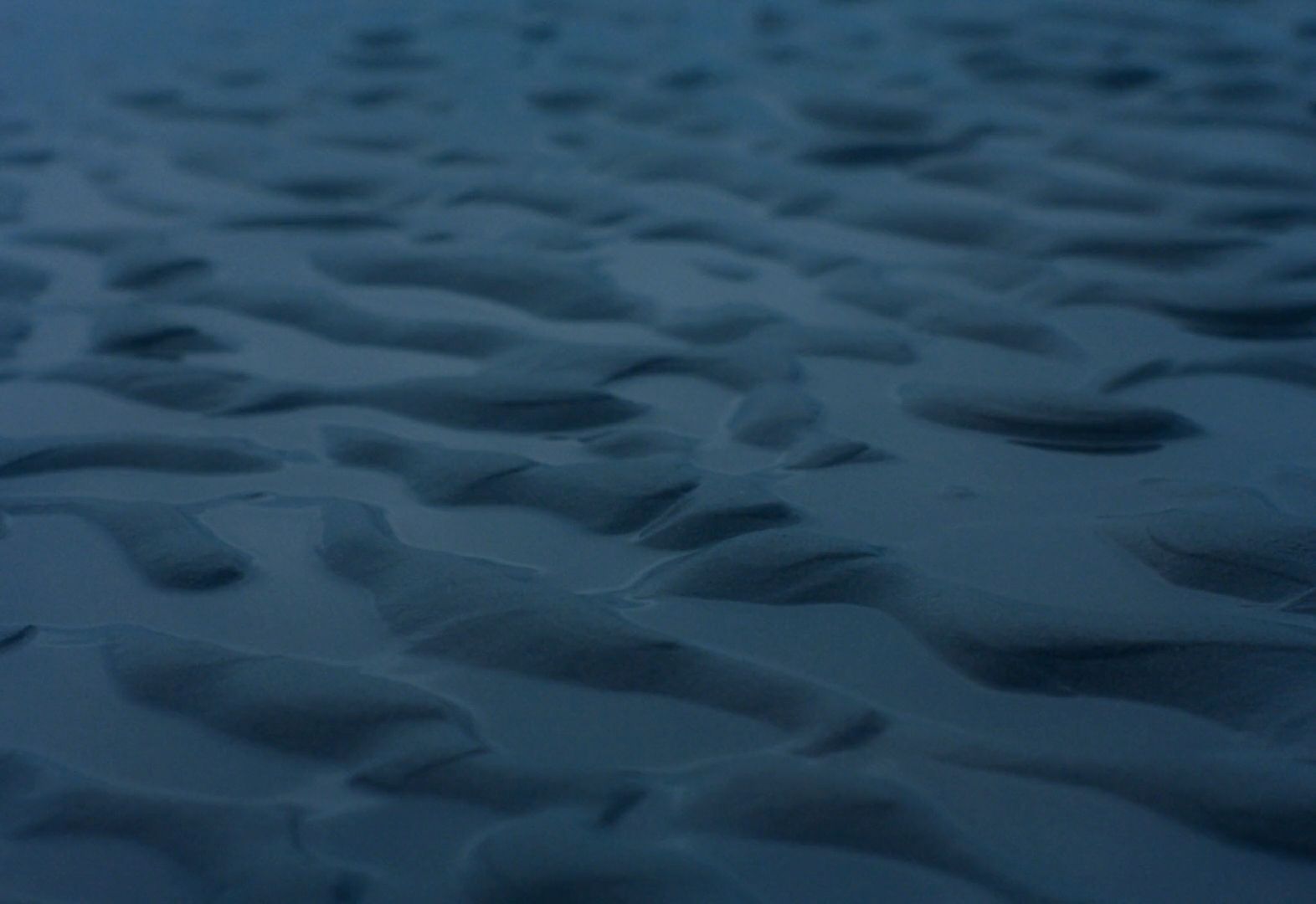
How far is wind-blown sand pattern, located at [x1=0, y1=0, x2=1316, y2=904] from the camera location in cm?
96

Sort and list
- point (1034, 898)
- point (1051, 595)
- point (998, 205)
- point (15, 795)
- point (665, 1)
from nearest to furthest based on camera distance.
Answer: point (1034, 898) → point (15, 795) → point (1051, 595) → point (998, 205) → point (665, 1)

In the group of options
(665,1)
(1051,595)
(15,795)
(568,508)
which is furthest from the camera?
(665,1)

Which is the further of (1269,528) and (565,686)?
(1269,528)

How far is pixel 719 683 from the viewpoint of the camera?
1.09 metres

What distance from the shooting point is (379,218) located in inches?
87.2

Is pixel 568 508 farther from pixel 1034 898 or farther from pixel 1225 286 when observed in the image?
pixel 1225 286

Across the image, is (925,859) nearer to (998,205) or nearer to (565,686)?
(565,686)

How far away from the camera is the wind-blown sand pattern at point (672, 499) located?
0.96 meters

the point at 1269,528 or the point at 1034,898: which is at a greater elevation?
the point at 1269,528

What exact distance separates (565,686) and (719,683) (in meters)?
0.12

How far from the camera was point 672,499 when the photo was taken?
1.36 meters

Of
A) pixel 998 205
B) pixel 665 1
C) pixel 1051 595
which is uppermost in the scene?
pixel 665 1

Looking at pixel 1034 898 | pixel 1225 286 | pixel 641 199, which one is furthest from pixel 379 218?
pixel 1034 898

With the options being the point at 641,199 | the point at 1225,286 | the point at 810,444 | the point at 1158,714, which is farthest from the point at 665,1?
the point at 1158,714
